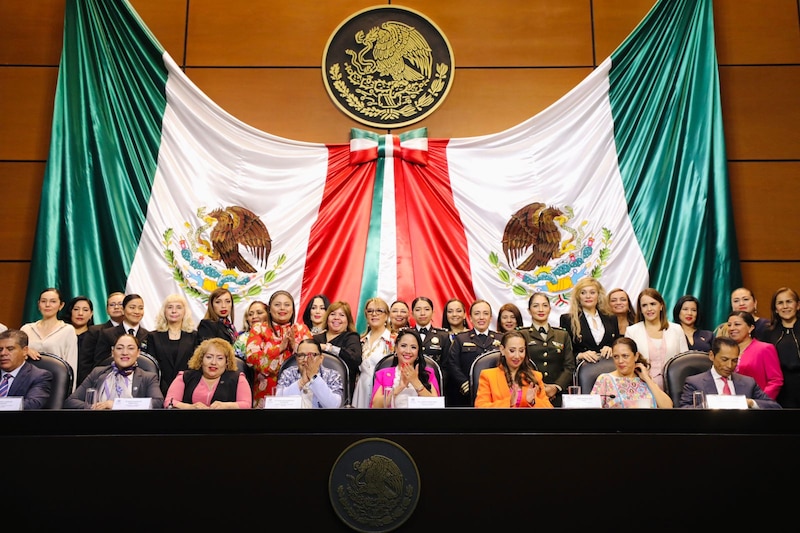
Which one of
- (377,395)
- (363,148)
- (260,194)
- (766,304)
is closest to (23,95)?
(260,194)

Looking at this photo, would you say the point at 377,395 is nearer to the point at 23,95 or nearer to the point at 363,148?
the point at 363,148

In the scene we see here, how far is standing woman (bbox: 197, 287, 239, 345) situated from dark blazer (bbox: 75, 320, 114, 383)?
0.65 metres

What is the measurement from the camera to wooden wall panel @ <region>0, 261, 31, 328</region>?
5.52m

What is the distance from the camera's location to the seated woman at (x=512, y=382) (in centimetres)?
349

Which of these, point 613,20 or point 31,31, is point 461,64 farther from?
point 31,31

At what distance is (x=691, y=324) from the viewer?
4398 mm

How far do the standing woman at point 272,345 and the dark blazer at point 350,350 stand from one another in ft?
0.55

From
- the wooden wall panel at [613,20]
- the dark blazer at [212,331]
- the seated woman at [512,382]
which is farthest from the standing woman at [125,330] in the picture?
the wooden wall panel at [613,20]

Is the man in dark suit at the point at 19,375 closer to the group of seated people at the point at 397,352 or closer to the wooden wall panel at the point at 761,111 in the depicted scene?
the group of seated people at the point at 397,352

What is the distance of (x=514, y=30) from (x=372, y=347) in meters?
3.11

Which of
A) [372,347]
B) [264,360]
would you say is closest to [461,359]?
[372,347]

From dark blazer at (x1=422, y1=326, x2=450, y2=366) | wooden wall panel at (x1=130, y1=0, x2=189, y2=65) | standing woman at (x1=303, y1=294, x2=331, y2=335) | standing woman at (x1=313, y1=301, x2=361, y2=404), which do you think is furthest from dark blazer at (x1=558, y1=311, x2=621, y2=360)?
wooden wall panel at (x1=130, y1=0, x2=189, y2=65)

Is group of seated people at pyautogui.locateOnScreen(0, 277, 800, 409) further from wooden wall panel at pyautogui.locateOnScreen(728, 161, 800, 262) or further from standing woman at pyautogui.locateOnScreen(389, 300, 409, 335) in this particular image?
wooden wall panel at pyautogui.locateOnScreen(728, 161, 800, 262)

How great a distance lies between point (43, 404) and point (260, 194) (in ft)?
8.03
